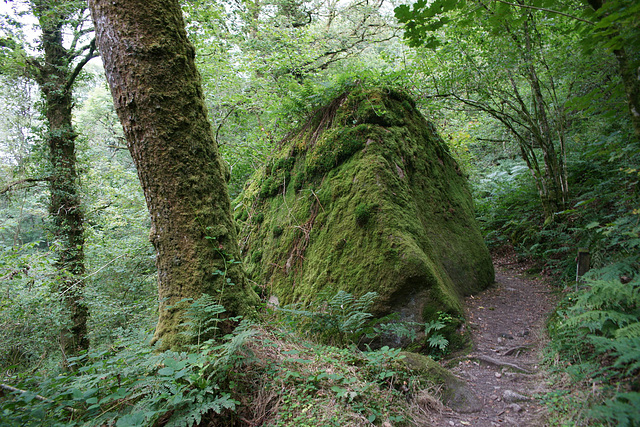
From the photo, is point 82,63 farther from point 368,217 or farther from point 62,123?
point 368,217

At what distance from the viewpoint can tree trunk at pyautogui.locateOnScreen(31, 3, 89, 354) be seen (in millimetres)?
6500

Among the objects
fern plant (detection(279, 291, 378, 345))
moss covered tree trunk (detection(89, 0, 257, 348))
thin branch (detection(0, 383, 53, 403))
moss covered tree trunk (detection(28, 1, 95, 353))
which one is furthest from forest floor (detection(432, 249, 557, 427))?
moss covered tree trunk (detection(28, 1, 95, 353))

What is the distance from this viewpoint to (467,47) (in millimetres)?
6523

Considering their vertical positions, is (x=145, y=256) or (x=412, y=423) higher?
(x=145, y=256)

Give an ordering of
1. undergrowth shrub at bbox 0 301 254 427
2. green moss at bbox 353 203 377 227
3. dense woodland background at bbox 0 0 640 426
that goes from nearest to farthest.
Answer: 1. undergrowth shrub at bbox 0 301 254 427
2. dense woodland background at bbox 0 0 640 426
3. green moss at bbox 353 203 377 227

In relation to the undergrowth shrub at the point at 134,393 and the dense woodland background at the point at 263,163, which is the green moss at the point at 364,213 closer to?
the dense woodland background at the point at 263,163

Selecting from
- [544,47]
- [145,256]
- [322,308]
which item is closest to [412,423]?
[322,308]

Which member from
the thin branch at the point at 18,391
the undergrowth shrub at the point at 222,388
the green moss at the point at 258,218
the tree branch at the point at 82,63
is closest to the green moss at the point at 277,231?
the green moss at the point at 258,218

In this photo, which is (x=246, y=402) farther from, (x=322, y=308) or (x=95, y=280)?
(x=95, y=280)

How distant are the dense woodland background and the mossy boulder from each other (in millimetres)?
568

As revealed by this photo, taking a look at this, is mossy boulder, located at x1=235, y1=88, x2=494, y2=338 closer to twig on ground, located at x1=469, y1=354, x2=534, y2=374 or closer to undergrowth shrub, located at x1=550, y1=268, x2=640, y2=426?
twig on ground, located at x1=469, y1=354, x2=534, y2=374

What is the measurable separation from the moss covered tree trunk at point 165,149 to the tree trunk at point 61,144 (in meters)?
4.65

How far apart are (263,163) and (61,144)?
4379mm

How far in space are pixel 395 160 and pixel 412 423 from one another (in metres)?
3.72
